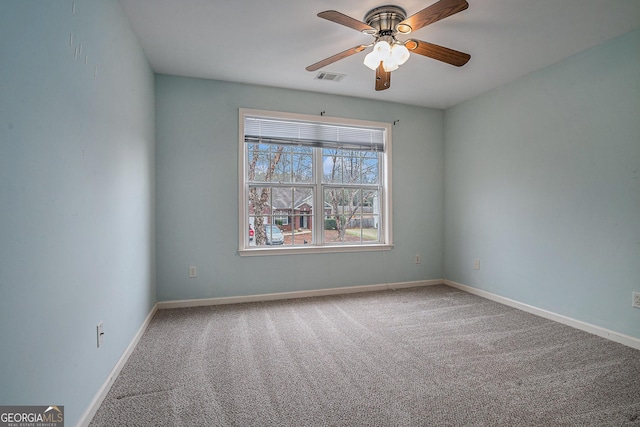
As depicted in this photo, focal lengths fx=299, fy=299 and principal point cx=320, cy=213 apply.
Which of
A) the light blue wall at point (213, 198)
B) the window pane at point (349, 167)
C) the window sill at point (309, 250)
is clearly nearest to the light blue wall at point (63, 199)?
the light blue wall at point (213, 198)

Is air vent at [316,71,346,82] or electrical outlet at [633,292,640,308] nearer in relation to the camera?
electrical outlet at [633,292,640,308]

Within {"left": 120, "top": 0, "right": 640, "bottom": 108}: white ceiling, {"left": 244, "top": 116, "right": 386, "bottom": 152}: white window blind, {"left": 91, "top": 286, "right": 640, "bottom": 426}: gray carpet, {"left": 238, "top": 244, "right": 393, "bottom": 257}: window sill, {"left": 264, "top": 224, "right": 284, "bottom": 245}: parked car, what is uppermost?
{"left": 120, "top": 0, "right": 640, "bottom": 108}: white ceiling

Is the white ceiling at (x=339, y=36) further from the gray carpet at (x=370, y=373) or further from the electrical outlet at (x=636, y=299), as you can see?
the gray carpet at (x=370, y=373)

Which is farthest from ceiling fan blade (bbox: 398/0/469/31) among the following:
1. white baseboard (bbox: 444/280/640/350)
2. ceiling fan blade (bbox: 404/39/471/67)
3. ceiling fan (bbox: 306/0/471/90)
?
white baseboard (bbox: 444/280/640/350)

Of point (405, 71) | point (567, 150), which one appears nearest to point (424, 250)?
point (567, 150)

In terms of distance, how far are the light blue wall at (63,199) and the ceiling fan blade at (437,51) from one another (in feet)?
6.36

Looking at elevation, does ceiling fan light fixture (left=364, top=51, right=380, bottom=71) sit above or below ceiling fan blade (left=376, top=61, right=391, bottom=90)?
above

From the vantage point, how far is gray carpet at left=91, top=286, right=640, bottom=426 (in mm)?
1557

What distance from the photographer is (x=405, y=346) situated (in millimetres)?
2346

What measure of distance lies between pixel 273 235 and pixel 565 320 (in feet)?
10.0

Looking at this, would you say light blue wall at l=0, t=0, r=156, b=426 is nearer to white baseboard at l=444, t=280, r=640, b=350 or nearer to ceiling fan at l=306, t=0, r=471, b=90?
ceiling fan at l=306, t=0, r=471, b=90

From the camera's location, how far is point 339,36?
2.44 m

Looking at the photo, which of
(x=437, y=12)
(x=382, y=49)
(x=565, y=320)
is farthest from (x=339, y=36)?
(x=565, y=320)

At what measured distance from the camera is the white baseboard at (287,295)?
10.5ft
